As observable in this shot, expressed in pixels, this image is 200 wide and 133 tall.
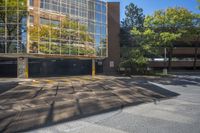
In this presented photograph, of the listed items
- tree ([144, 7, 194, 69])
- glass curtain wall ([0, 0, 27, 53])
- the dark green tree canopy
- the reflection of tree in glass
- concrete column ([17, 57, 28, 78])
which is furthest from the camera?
the dark green tree canopy

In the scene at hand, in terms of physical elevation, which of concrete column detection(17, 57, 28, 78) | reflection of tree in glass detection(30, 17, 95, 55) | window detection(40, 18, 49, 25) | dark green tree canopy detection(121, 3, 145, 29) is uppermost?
dark green tree canopy detection(121, 3, 145, 29)

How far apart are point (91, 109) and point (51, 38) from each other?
86.2 ft

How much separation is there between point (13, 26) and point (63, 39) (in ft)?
24.6

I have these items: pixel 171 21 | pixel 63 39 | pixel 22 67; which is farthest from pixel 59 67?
pixel 171 21

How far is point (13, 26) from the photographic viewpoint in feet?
110

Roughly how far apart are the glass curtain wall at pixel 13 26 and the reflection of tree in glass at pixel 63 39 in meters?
1.40

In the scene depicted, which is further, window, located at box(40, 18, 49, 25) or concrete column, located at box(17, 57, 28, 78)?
window, located at box(40, 18, 49, 25)

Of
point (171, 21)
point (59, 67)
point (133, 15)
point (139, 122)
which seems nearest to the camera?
point (139, 122)

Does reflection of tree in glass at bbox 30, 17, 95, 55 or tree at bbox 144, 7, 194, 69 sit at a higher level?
tree at bbox 144, 7, 194, 69

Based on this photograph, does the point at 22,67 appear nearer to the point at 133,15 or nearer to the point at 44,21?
the point at 44,21

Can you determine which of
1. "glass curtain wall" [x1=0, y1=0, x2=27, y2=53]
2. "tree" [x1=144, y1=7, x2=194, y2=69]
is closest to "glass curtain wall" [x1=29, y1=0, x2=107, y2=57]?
"glass curtain wall" [x1=0, y1=0, x2=27, y2=53]

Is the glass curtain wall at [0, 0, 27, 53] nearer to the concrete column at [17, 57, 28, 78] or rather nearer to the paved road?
the concrete column at [17, 57, 28, 78]

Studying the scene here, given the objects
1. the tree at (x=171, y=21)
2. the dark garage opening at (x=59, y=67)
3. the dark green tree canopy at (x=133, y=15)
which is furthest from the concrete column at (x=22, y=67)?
the dark green tree canopy at (x=133, y=15)

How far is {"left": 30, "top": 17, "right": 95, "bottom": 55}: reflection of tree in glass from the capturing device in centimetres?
3400
